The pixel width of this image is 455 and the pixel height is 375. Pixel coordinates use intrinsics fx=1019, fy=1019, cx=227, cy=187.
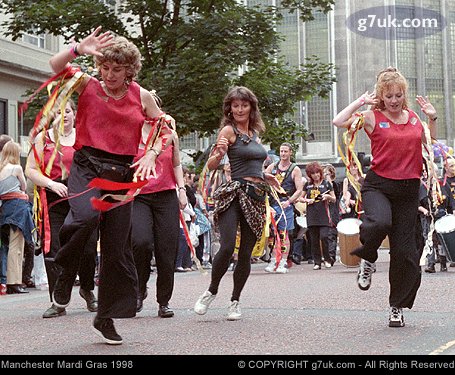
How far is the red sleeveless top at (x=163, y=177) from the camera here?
8.59 m

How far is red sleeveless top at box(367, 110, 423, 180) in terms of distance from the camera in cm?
762

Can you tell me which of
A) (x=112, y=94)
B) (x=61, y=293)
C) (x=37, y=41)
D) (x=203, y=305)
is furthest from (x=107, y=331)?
(x=37, y=41)

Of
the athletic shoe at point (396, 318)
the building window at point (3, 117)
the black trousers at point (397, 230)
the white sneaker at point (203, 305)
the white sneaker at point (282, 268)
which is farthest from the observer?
the building window at point (3, 117)

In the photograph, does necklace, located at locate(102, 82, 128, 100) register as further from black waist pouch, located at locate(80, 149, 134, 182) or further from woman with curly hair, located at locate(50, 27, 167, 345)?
black waist pouch, located at locate(80, 149, 134, 182)

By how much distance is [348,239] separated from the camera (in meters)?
17.1

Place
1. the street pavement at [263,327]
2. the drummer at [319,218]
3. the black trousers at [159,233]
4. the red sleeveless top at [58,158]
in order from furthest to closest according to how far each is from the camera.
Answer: the drummer at [319,218] < the red sleeveless top at [58,158] < the black trousers at [159,233] < the street pavement at [263,327]

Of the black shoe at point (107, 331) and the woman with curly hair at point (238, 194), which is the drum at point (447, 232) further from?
the black shoe at point (107, 331)

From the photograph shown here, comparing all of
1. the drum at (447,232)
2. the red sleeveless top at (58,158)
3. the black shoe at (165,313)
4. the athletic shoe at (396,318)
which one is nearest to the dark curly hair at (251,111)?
the red sleeveless top at (58,158)

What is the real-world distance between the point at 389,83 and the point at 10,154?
Result: 669 cm

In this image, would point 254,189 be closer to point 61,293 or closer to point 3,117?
point 61,293

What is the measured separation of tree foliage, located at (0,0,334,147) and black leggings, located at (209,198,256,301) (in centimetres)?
1443

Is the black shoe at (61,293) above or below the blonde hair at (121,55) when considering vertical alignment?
below

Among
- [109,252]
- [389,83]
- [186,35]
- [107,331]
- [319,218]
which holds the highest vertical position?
[186,35]

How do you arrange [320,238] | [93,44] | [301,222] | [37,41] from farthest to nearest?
1. [37,41]
2. [301,222]
3. [320,238]
4. [93,44]
